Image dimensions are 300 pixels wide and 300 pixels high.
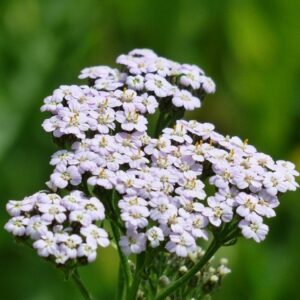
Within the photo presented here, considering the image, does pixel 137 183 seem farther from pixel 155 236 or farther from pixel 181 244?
pixel 181 244

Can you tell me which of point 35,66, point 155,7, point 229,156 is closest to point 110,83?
point 229,156

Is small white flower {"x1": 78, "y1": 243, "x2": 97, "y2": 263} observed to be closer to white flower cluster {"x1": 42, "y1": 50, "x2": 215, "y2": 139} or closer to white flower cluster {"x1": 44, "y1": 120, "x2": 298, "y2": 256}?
white flower cluster {"x1": 44, "y1": 120, "x2": 298, "y2": 256}

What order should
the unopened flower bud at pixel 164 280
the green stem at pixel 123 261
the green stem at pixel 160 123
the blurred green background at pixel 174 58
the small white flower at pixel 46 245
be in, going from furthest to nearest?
the blurred green background at pixel 174 58 < the green stem at pixel 160 123 < the unopened flower bud at pixel 164 280 < the green stem at pixel 123 261 < the small white flower at pixel 46 245

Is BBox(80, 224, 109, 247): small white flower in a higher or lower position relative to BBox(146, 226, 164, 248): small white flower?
higher

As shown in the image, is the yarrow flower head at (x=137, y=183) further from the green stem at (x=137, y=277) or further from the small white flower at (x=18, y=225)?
the green stem at (x=137, y=277)

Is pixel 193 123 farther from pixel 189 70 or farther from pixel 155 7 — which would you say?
pixel 155 7

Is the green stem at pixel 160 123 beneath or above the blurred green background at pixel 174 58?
beneath

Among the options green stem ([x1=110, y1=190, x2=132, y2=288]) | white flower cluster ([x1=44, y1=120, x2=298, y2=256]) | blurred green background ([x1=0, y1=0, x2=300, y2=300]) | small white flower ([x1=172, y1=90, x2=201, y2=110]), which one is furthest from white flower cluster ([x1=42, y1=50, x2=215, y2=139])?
blurred green background ([x1=0, y1=0, x2=300, y2=300])

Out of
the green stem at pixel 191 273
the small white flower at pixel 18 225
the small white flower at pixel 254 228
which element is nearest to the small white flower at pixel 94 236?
the small white flower at pixel 18 225
